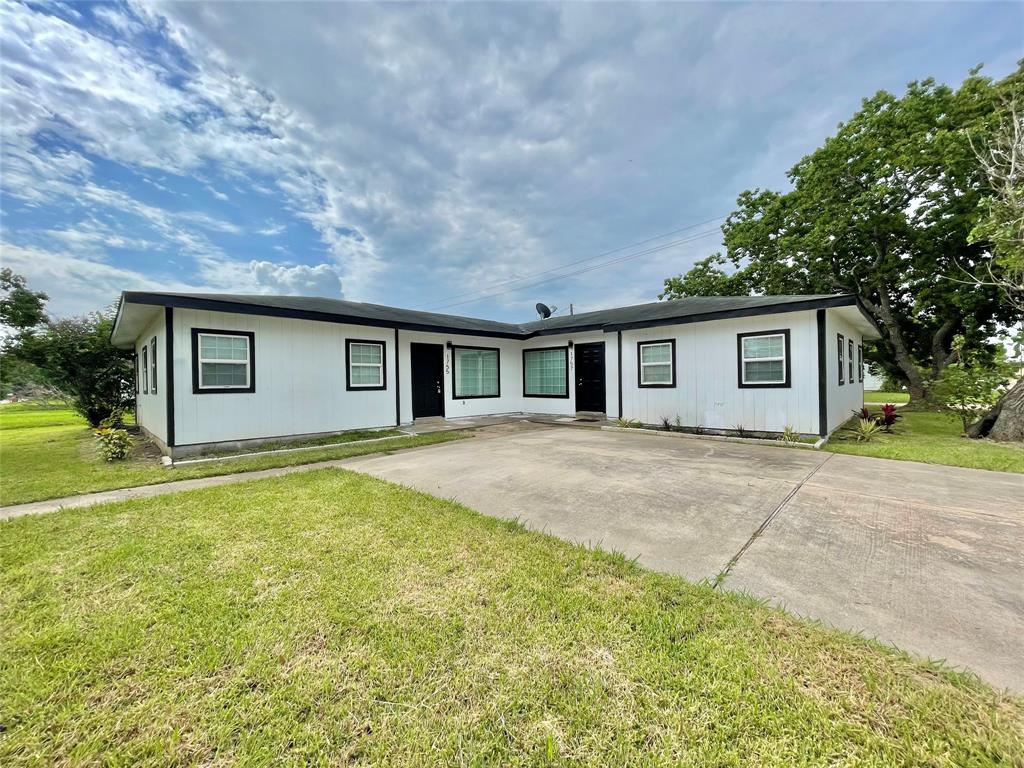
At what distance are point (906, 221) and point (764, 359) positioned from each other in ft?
35.1

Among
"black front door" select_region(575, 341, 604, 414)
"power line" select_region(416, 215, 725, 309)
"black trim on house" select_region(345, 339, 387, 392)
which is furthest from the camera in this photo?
"power line" select_region(416, 215, 725, 309)

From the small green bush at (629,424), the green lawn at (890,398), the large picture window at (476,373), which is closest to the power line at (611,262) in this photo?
the green lawn at (890,398)

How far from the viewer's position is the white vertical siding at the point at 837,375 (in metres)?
8.17

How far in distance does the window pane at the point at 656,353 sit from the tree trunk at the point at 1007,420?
6292mm

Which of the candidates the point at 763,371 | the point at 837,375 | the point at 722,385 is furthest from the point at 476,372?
the point at 837,375

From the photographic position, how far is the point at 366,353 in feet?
31.3

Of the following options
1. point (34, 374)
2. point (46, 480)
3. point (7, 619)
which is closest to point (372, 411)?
point (46, 480)

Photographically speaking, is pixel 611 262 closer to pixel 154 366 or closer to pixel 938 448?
pixel 938 448

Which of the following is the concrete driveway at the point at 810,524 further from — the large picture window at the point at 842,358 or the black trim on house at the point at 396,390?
the large picture window at the point at 842,358

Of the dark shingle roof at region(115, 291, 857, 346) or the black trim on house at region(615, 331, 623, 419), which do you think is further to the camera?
the black trim on house at region(615, 331, 623, 419)

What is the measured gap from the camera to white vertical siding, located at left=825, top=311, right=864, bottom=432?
8.17 metres

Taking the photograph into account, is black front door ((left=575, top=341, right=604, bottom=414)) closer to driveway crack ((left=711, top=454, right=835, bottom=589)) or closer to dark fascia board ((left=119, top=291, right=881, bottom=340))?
dark fascia board ((left=119, top=291, right=881, bottom=340))

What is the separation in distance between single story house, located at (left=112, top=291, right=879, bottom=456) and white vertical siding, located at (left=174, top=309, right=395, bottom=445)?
2cm

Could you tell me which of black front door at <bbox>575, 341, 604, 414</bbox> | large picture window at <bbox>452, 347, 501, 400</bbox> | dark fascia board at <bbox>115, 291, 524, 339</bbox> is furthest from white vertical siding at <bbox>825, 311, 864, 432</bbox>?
dark fascia board at <bbox>115, 291, 524, 339</bbox>
